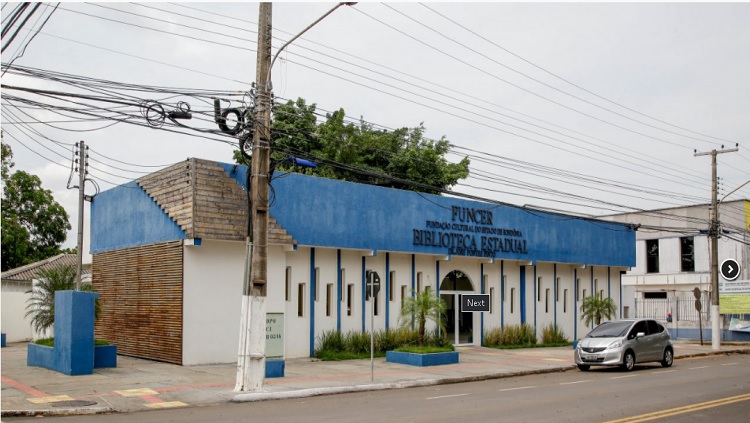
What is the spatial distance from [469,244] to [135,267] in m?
13.2

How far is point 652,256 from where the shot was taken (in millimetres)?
57281

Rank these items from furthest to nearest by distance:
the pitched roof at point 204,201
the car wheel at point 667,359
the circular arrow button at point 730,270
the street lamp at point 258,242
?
the circular arrow button at point 730,270 < the car wheel at point 667,359 < the pitched roof at point 204,201 < the street lamp at point 258,242

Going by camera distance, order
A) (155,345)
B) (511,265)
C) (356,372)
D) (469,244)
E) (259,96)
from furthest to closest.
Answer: (511,265) → (469,244) → (155,345) → (356,372) → (259,96)

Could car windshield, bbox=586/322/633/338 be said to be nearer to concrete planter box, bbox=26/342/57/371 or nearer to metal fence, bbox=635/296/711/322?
concrete planter box, bbox=26/342/57/371

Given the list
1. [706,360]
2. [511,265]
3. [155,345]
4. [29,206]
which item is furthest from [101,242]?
[29,206]

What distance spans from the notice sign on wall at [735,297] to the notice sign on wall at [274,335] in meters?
31.3

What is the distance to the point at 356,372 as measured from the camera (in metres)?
22.4

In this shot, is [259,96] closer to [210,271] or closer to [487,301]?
[210,271]

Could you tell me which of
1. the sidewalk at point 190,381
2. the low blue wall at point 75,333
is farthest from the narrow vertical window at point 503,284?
the low blue wall at point 75,333

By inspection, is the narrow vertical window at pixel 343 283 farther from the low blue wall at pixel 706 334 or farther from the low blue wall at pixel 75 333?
the low blue wall at pixel 706 334

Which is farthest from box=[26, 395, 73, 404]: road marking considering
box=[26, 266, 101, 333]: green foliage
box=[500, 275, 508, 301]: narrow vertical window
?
box=[500, 275, 508, 301]: narrow vertical window

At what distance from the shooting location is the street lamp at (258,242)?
17516 millimetres

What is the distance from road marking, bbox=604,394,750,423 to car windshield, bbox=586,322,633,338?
721 cm

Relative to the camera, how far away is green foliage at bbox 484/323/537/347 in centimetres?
3284
